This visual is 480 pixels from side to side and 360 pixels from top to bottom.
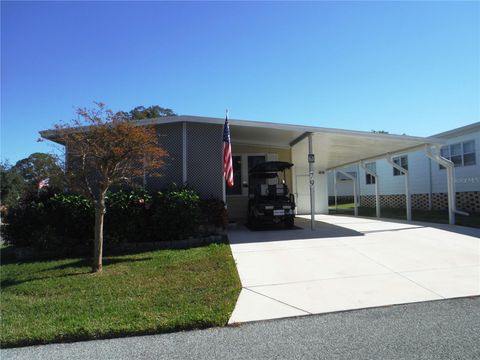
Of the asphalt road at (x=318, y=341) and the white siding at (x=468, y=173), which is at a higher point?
the white siding at (x=468, y=173)

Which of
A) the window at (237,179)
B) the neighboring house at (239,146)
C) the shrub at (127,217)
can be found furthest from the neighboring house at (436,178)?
the shrub at (127,217)

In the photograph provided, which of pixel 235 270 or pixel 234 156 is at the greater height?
pixel 234 156

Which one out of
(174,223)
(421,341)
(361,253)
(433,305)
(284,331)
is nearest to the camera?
(421,341)

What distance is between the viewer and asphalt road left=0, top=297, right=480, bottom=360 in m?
3.70

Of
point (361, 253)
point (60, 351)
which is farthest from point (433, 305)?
point (60, 351)

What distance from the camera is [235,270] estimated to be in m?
7.04

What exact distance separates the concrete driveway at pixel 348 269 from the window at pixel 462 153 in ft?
27.2

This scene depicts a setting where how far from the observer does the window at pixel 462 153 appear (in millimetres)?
17578

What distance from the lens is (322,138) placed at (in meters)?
12.7

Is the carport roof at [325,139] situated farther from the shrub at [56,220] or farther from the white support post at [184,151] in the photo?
the shrub at [56,220]

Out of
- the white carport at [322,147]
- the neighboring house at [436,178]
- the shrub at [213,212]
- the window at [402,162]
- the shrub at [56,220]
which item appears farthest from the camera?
the window at [402,162]

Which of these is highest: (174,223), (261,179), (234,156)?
(234,156)

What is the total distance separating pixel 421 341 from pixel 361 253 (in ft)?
14.3

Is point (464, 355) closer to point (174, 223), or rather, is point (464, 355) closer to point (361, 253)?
point (361, 253)
